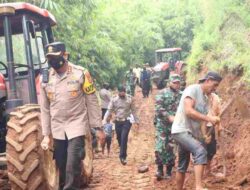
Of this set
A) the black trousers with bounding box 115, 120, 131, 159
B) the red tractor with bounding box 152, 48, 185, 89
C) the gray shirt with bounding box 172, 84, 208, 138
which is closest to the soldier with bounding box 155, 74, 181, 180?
the gray shirt with bounding box 172, 84, 208, 138

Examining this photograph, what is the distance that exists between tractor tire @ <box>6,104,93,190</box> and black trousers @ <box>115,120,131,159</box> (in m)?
4.70

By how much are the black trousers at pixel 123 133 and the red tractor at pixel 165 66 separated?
47.0 ft

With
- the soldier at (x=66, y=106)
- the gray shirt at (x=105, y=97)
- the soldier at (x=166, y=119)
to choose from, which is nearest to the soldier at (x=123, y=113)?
the soldier at (x=166, y=119)

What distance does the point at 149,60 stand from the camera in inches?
1547

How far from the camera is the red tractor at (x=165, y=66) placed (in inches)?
1079

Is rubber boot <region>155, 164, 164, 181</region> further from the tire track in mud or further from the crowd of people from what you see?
the crowd of people

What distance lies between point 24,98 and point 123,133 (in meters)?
4.17

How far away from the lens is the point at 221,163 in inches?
342

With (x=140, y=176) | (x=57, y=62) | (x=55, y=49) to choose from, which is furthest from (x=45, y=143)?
(x=140, y=176)

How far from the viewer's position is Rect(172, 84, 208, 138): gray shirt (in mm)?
5764

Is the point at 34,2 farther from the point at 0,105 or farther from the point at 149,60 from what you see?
the point at 149,60

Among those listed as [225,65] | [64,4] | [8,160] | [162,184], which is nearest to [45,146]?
[8,160]

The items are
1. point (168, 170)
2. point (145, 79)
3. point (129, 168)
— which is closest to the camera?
point (168, 170)

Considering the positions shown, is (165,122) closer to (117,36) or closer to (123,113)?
(123,113)
